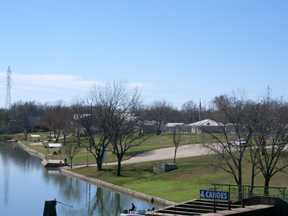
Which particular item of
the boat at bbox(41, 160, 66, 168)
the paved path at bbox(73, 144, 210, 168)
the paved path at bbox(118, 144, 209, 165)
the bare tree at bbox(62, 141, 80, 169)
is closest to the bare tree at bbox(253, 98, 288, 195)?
the paved path at bbox(73, 144, 210, 168)

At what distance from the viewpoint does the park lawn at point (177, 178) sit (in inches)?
1850

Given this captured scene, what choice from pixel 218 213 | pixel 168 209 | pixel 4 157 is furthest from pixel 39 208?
pixel 4 157

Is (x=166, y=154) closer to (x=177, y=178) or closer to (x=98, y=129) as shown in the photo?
(x=98, y=129)

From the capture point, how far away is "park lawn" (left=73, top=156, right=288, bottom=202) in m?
47.0

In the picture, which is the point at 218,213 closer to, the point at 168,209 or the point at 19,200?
the point at 168,209

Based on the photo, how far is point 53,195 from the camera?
2151 inches

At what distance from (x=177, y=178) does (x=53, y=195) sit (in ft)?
36.8

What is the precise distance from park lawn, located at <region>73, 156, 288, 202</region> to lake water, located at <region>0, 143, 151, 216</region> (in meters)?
2.08

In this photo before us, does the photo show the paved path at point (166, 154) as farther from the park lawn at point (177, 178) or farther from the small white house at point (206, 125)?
the park lawn at point (177, 178)

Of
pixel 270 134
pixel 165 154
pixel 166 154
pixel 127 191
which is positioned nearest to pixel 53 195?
pixel 127 191

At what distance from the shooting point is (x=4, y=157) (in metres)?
103

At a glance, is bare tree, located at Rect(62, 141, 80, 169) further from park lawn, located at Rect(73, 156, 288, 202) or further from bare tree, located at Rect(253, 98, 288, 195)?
bare tree, located at Rect(253, 98, 288, 195)

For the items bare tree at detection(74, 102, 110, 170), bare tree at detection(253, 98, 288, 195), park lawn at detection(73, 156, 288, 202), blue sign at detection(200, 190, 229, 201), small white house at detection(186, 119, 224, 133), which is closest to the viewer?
blue sign at detection(200, 190, 229, 201)

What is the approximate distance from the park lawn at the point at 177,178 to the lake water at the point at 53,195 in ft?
6.83
